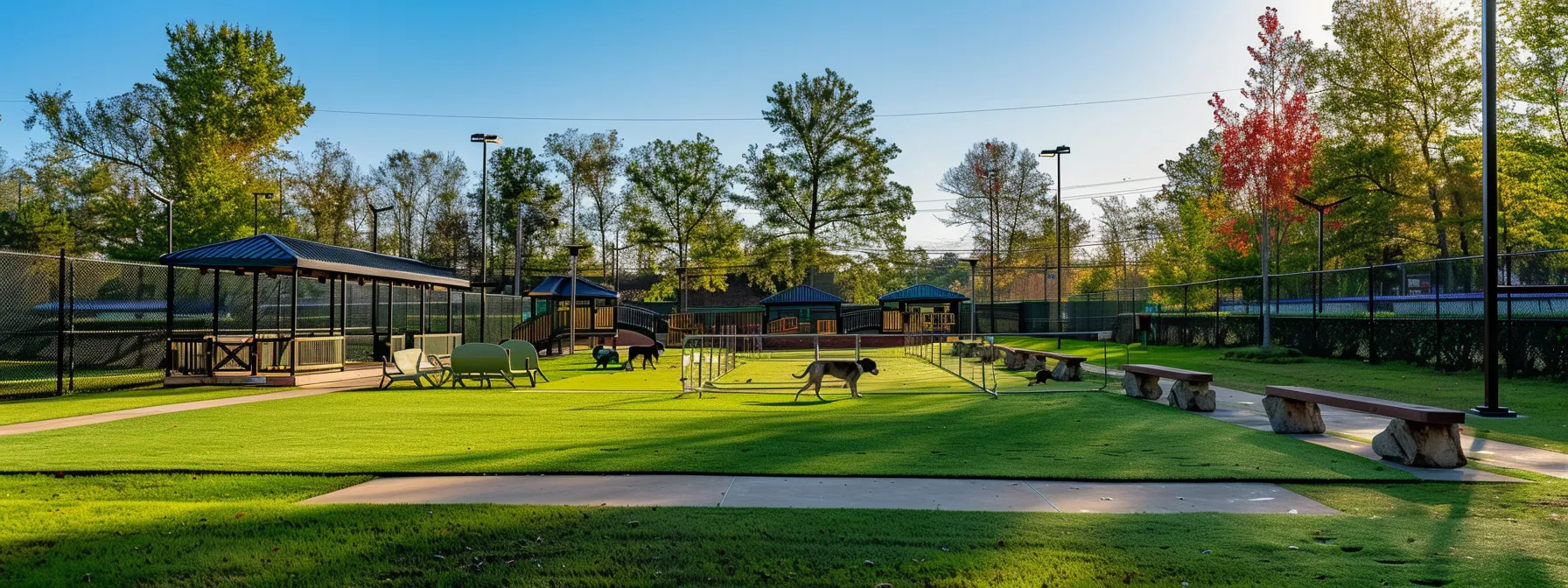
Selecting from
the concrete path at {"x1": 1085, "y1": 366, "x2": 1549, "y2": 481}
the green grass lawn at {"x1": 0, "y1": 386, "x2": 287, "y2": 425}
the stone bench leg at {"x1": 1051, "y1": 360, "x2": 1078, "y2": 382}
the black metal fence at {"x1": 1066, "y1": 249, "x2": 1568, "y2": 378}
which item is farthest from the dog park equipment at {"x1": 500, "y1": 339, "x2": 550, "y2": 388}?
the black metal fence at {"x1": 1066, "y1": 249, "x2": 1568, "y2": 378}

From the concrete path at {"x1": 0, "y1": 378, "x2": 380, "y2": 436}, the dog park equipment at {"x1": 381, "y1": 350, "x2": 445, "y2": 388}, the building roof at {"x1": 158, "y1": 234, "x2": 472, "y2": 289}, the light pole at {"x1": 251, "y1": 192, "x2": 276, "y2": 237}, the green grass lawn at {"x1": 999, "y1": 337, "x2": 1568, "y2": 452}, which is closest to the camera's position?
the green grass lawn at {"x1": 999, "y1": 337, "x2": 1568, "y2": 452}

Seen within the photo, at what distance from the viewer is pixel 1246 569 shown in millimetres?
4426

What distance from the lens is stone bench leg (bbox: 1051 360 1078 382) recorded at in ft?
59.8

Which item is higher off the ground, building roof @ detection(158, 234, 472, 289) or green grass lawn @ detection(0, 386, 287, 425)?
building roof @ detection(158, 234, 472, 289)

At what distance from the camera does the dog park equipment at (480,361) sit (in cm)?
1723

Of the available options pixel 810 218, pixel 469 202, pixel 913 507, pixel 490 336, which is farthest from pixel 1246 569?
pixel 469 202

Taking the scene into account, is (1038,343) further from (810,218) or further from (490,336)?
(490,336)

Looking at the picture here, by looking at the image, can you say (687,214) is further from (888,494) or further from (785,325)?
(888,494)

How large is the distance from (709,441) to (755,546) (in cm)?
453

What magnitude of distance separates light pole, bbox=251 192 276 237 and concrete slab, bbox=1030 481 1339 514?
115 feet

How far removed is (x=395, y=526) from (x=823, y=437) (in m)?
5.17

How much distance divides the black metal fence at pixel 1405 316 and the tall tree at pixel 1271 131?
300cm

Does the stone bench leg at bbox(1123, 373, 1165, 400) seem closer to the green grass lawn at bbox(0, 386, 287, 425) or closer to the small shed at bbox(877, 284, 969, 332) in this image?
the green grass lawn at bbox(0, 386, 287, 425)

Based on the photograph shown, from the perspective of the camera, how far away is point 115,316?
2294 cm
